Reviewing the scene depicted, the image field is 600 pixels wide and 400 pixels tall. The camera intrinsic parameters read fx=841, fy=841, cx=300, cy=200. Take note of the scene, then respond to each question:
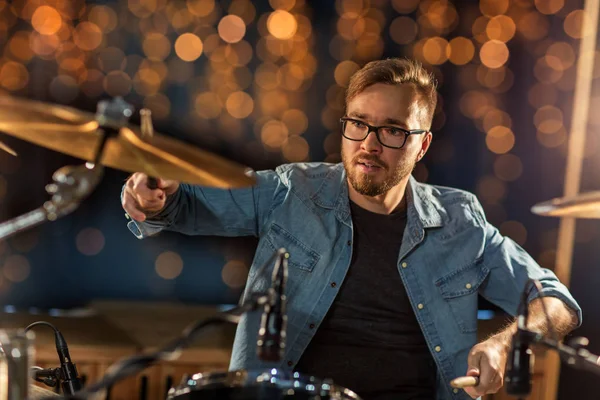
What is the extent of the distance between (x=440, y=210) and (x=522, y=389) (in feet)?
3.13

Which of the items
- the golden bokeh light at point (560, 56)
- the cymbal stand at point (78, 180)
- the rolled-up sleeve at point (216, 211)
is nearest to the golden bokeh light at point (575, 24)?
the golden bokeh light at point (560, 56)

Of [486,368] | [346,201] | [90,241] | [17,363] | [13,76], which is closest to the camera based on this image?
[17,363]

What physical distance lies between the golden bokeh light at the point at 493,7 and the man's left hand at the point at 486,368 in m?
1.55

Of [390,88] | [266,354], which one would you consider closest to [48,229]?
[390,88]

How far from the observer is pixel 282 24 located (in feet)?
9.50

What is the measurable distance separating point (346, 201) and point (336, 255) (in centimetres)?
15

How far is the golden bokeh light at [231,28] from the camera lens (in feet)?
9.35

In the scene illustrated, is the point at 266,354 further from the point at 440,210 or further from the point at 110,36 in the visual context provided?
the point at 110,36

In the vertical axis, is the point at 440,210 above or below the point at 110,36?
below

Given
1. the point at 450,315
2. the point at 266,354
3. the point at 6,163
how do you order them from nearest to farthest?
the point at 266,354, the point at 450,315, the point at 6,163

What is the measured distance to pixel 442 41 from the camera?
2.97 meters

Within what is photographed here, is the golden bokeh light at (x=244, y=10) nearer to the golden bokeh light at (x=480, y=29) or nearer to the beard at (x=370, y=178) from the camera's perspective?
the golden bokeh light at (x=480, y=29)

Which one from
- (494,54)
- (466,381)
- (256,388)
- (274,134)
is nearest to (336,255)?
(466,381)

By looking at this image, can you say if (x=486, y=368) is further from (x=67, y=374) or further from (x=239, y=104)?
(x=239, y=104)
